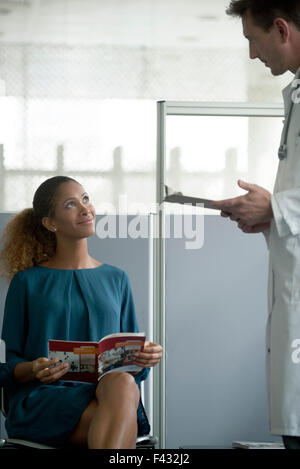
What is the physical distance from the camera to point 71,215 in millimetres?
2551

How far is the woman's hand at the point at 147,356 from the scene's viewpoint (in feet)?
7.27

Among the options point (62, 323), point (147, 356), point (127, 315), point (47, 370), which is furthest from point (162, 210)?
point (47, 370)

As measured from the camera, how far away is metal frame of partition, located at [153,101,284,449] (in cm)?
313

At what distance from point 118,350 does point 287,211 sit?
692 mm

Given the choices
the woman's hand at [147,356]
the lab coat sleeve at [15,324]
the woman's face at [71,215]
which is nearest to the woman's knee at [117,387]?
the woman's hand at [147,356]

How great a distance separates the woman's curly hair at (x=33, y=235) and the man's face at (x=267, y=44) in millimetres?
930

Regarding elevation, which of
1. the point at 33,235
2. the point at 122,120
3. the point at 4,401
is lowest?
the point at 4,401

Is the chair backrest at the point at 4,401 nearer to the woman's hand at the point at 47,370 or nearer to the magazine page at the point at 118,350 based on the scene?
the woman's hand at the point at 47,370

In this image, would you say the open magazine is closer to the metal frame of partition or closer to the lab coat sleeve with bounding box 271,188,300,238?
the lab coat sleeve with bounding box 271,188,300,238

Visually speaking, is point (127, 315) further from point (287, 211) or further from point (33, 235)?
point (287, 211)

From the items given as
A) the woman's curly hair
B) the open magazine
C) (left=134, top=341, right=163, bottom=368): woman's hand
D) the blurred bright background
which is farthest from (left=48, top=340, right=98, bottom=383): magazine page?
the blurred bright background

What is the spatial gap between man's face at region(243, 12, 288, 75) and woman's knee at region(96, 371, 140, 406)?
0.94 meters

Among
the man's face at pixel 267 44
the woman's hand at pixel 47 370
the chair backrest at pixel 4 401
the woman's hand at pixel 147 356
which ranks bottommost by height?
the chair backrest at pixel 4 401
